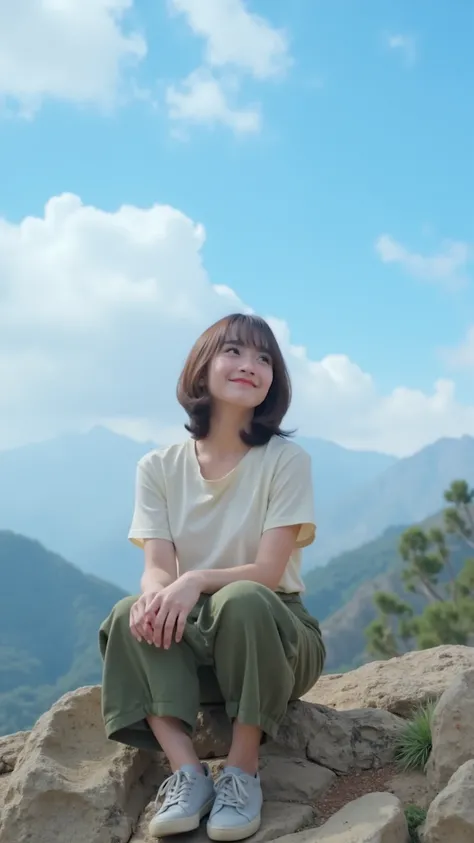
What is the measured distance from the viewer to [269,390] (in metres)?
3.53

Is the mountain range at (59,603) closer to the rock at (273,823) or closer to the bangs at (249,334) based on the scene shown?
the bangs at (249,334)

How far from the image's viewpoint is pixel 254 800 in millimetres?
2766

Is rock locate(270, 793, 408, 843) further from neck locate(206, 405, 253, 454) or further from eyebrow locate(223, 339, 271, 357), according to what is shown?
eyebrow locate(223, 339, 271, 357)

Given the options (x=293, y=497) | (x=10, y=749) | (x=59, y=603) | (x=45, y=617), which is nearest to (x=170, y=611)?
(x=293, y=497)

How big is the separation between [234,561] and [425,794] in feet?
3.61

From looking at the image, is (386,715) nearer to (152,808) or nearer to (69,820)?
(152,808)

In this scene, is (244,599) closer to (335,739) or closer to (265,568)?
(265,568)

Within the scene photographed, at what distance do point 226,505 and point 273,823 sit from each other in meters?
1.16

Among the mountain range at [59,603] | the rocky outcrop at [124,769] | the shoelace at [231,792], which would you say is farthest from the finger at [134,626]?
the mountain range at [59,603]

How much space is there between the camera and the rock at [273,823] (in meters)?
2.71

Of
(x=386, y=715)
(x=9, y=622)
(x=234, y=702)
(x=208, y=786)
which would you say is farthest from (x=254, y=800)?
(x=9, y=622)

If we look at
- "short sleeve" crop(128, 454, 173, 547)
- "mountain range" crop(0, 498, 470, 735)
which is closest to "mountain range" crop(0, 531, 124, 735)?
"mountain range" crop(0, 498, 470, 735)

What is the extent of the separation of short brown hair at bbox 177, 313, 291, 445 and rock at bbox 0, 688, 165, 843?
1.34 meters

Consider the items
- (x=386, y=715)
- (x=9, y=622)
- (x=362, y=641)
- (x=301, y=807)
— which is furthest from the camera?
(x=9, y=622)
